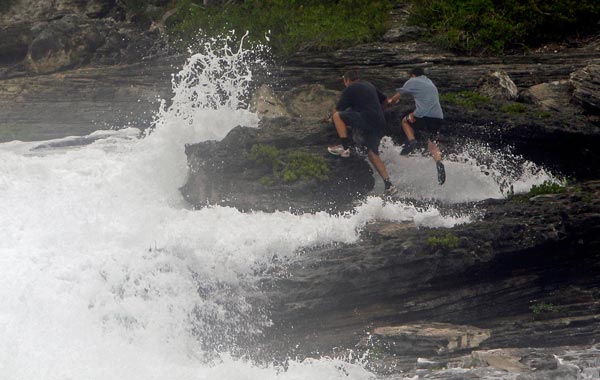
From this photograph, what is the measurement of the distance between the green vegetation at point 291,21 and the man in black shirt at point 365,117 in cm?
493

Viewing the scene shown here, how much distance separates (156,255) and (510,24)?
9.45 metres

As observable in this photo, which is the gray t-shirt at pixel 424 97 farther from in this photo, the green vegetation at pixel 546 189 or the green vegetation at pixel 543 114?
the green vegetation at pixel 546 189

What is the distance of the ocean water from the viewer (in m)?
9.51

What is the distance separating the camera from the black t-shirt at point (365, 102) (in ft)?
39.3

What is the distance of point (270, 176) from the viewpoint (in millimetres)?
12086

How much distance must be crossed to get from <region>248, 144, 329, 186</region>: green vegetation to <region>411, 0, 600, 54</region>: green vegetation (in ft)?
17.4

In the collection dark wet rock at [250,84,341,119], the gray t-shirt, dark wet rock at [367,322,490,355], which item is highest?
the gray t-shirt

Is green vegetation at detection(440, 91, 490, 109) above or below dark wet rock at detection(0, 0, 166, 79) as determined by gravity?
above

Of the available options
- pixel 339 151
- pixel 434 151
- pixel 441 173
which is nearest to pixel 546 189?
pixel 441 173

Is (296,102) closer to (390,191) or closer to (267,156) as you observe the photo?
(267,156)

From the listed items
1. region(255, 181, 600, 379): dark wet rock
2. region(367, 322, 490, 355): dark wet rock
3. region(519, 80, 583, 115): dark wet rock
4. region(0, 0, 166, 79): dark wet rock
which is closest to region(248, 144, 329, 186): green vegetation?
region(255, 181, 600, 379): dark wet rock

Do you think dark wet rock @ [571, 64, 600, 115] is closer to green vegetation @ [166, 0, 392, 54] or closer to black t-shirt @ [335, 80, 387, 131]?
black t-shirt @ [335, 80, 387, 131]

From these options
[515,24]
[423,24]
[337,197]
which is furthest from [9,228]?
[515,24]

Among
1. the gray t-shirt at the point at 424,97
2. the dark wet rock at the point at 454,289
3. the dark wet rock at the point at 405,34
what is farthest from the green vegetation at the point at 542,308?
the dark wet rock at the point at 405,34
